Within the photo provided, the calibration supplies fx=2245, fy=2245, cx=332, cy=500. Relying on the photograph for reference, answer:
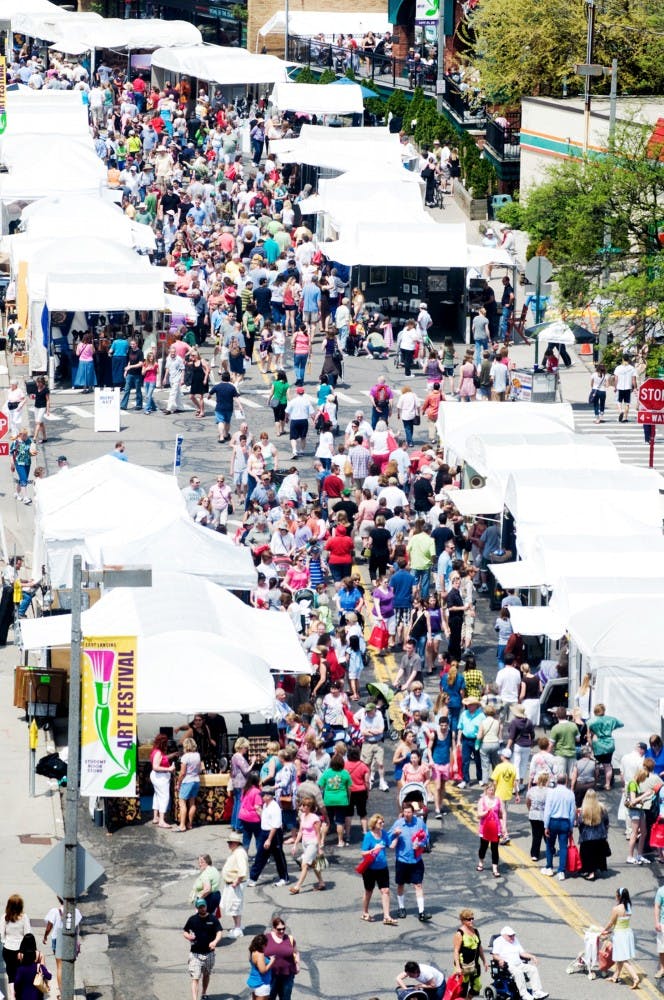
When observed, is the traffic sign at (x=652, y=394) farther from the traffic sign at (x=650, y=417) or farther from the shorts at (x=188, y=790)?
the shorts at (x=188, y=790)

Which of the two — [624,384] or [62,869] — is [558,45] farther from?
[62,869]

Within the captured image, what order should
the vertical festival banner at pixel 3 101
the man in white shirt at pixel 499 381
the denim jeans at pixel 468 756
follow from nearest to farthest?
the denim jeans at pixel 468 756 < the man in white shirt at pixel 499 381 < the vertical festival banner at pixel 3 101

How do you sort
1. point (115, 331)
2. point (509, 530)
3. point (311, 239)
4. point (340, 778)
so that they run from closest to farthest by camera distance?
point (340, 778)
point (509, 530)
point (115, 331)
point (311, 239)

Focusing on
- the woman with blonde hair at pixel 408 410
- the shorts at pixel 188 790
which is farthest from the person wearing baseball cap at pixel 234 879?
the woman with blonde hair at pixel 408 410

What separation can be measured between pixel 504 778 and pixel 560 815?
1095mm

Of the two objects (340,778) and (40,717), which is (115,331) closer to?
(40,717)

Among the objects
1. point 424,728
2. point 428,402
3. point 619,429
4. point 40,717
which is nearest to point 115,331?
point 428,402

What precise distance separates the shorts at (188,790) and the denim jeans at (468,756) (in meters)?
3.29

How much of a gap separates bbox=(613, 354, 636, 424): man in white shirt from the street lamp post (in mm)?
23443

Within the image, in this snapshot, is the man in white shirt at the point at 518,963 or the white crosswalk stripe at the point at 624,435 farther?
the white crosswalk stripe at the point at 624,435

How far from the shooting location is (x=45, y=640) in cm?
2814

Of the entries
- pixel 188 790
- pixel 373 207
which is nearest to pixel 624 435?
pixel 373 207

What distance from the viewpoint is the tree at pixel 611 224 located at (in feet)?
132

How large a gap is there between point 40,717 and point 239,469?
9.88m
